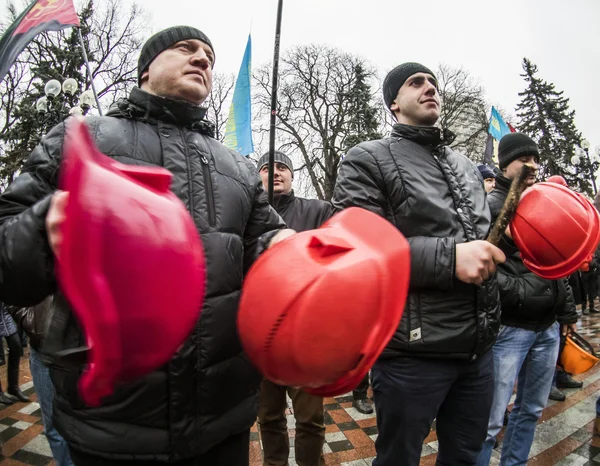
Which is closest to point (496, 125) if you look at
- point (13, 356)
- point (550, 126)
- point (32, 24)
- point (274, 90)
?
point (274, 90)

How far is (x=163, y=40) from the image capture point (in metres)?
1.48

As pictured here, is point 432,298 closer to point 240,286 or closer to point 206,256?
point 240,286

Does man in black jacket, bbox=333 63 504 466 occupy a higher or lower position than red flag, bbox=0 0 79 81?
lower

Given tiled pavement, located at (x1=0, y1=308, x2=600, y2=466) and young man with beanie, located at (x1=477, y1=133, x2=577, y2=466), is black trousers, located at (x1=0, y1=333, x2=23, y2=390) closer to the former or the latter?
tiled pavement, located at (x1=0, y1=308, x2=600, y2=466)

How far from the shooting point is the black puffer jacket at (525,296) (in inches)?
90.5

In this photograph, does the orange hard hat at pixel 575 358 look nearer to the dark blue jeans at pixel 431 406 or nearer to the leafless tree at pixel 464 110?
the dark blue jeans at pixel 431 406

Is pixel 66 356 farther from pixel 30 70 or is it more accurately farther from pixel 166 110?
pixel 30 70

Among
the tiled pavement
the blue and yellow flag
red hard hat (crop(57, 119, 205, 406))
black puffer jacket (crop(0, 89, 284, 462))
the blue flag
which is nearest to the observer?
red hard hat (crop(57, 119, 205, 406))

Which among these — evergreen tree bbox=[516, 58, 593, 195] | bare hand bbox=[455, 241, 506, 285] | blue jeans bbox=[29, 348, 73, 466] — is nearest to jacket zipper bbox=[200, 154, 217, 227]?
bare hand bbox=[455, 241, 506, 285]

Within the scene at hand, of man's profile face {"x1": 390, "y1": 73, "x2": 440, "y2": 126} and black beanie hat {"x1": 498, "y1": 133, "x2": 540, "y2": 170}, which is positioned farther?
black beanie hat {"x1": 498, "y1": 133, "x2": 540, "y2": 170}

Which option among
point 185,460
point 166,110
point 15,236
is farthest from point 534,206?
point 15,236

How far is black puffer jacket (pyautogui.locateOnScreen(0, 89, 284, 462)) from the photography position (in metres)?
0.88

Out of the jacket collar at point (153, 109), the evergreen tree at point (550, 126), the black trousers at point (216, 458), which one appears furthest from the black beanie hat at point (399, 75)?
the evergreen tree at point (550, 126)

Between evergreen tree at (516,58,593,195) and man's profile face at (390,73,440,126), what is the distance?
30131mm
